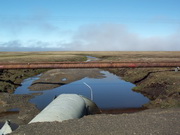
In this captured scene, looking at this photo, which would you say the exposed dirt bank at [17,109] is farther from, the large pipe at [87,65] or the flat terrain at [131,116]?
the large pipe at [87,65]

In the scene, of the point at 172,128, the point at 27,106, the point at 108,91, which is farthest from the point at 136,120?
the point at 108,91

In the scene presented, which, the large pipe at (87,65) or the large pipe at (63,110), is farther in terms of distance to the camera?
the large pipe at (87,65)

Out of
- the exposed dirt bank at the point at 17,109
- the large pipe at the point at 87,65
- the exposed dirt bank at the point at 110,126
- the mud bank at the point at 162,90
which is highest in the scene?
the large pipe at the point at 87,65

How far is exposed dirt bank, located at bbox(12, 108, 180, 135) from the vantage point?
321 inches

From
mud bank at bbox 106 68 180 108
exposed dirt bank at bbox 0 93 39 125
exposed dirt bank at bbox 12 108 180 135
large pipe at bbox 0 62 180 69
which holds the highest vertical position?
large pipe at bbox 0 62 180 69

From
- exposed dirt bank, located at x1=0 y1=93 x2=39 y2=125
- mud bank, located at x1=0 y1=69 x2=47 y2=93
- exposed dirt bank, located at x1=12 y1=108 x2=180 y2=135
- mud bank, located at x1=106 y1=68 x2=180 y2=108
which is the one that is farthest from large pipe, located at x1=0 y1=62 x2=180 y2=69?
exposed dirt bank, located at x1=12 y1=108 x2=180 y2=135

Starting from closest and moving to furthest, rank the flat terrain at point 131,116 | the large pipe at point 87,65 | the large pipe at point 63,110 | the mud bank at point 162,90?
the flat terrain at point 131,116
the large pipe at point 63,110
the mud bank at point 162,90
the large pipe at point 87,65

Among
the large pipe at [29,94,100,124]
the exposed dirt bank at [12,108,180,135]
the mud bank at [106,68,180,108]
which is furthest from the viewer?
the mud bank at [106,68,180,108]

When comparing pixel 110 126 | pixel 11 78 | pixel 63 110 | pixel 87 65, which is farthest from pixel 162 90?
pixel 11 78

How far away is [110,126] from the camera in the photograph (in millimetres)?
8828

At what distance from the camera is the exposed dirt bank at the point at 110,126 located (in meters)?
8.15

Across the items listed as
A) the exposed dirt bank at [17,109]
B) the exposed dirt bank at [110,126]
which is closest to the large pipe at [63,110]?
the exposed dirt bank at [110,126]

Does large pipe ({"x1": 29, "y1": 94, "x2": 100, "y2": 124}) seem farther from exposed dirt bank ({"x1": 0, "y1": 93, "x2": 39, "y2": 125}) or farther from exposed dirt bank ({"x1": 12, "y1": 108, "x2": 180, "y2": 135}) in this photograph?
exposed dirt bank ({"x1": 0, "y1": 93, "x2": 39, "y2": 125})

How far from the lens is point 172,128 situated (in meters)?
8.93
